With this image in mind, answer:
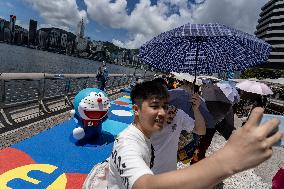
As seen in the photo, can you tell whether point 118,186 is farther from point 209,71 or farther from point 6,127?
point 6,127

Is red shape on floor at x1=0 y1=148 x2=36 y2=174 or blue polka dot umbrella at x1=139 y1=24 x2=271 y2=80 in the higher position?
blue polka dot umbrella at x1=139 y1=24 x2=271 y2=80

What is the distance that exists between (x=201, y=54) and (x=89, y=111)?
3.75 m

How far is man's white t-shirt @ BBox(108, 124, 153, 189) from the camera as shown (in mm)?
1546

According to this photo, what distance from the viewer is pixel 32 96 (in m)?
9.47

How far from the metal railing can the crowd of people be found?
5.64m

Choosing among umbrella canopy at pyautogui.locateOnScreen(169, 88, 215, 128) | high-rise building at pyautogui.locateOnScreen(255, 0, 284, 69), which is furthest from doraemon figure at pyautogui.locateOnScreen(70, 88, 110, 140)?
high-rise building at pyautogui.locateOnScreen(255, 0, 284, 69)

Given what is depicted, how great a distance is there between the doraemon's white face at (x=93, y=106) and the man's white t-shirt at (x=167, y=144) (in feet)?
14.3

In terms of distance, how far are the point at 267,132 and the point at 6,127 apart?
8.08 metres

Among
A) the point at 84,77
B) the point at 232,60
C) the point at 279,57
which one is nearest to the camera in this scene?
the point at 232,60

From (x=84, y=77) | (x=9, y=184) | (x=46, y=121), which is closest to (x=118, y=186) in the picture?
(x=9, y=184)

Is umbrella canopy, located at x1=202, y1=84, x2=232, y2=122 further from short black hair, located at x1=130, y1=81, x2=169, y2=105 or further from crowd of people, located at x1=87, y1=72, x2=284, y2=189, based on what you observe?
short black hair, located at x1=130, y1=81, x2=169, y2=105

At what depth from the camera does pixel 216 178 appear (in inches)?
44.4

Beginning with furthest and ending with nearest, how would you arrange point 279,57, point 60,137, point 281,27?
point 281,27
point 279,57
point 60,137

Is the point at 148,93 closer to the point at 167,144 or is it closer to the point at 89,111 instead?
the point at 167,144
